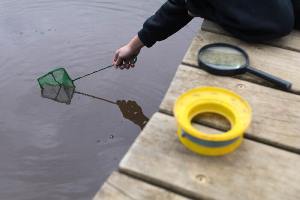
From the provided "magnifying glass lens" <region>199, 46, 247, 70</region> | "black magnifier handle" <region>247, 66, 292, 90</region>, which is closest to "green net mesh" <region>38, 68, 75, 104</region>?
"magnifying glass lens" <region>199, 46, 247, 70</region>

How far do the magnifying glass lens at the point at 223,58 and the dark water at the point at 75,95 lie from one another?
4.00ft

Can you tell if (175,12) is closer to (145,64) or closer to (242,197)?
(242,197)

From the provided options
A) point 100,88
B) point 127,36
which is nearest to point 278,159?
point 100,88

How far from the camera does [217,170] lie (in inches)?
47.8

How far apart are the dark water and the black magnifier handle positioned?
132 centimetres

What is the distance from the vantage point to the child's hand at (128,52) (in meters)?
2.29

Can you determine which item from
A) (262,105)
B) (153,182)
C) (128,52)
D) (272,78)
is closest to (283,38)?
(272,78)

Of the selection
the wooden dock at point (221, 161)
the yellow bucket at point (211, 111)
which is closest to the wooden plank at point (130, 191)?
the wooden dock at point (221, 161)

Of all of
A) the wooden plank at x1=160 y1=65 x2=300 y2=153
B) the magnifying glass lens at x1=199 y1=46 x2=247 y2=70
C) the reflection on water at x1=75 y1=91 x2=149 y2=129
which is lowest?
the reflection on water at x1=75 y1=91 x2=149 y2=129

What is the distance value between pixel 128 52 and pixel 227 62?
0.85m

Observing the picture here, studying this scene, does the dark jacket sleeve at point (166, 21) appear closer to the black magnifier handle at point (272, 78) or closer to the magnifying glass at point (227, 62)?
the magnifying glass at point (227, 62)

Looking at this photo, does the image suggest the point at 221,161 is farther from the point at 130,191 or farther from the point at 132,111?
the point at 132,111

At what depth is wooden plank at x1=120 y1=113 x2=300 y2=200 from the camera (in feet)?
3.82

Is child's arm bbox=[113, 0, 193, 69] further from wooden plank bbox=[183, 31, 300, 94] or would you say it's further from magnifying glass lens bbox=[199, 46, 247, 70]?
magnifying glass lens bbox=[199, 46, 247, 70]
